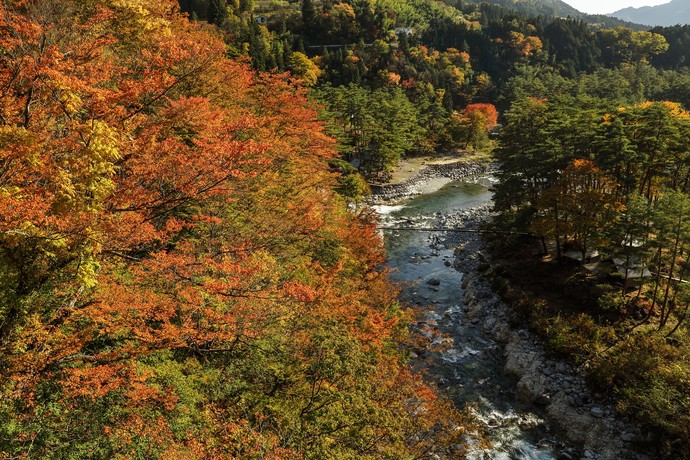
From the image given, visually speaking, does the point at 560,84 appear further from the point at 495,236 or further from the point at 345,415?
the point at 345,415

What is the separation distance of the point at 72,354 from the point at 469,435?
1332cm

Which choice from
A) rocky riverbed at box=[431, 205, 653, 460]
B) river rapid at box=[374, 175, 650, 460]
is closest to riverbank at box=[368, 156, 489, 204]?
river rapid at box=[374, 175, 650, 460]

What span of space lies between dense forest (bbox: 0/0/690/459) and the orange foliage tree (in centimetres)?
6

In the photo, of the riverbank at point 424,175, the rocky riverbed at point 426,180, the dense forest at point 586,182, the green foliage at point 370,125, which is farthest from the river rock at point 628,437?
the green foliage at point 370,125

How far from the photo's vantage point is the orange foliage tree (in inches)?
303

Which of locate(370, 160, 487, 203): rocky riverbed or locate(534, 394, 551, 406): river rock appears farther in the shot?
locate(370, 160, 487, 203): rocky riverbed

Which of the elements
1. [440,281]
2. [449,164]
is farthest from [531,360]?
[449,164]

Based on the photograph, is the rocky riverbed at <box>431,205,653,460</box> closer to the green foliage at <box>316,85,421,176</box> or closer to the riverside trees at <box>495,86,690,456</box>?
the riverside trees at <box>495,86,690,456</box>

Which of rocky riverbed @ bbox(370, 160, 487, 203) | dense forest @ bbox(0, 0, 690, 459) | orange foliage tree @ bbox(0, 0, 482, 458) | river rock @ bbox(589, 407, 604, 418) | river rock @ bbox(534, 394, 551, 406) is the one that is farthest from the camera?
rocky riverbed @ bbox(370, 160, 487, 203)

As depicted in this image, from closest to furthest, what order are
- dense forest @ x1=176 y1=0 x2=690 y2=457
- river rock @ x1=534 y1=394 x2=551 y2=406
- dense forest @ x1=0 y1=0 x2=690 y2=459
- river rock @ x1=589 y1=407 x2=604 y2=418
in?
dense forest @ x1=0 y1=0 x2=690 y2=459
river rock @ x1=589 y1=407 x2=604 y2=418
dense forest @ x1=176 y1=0 x2=690 y2=457
river rock @ x1=534 y1=394 x2=551 y2=406

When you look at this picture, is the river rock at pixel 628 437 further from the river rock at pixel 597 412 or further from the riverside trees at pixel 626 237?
the river rock at pixel 597 412

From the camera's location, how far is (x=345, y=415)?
31.8 ft

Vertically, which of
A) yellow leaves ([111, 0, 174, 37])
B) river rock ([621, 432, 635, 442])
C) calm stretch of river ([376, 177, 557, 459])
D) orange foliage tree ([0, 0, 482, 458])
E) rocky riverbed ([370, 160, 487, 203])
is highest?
yellow leaves ([111, 0, 174, 37])

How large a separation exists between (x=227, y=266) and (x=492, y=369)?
1369cm
